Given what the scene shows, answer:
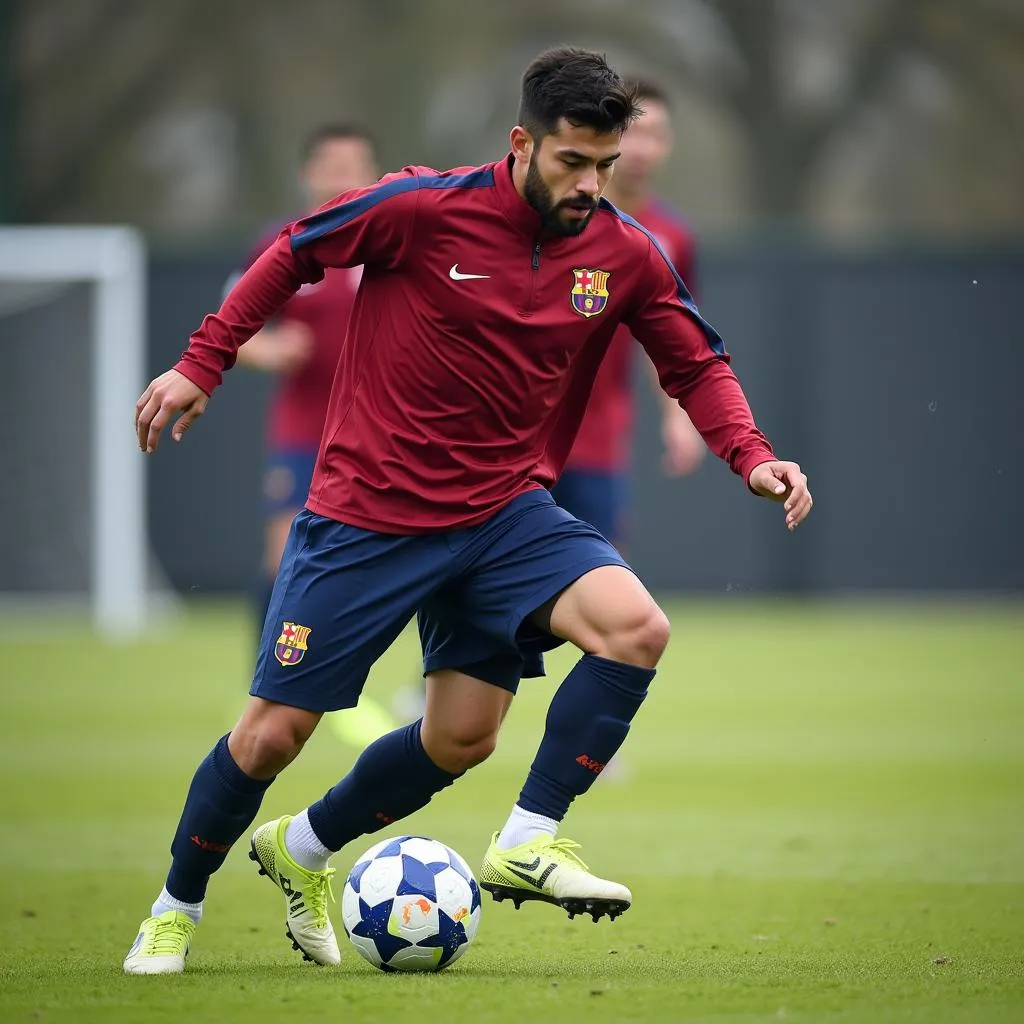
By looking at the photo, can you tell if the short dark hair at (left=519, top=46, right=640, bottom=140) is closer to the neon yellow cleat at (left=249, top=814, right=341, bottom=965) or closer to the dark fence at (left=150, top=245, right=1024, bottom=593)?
the neon yellow cleat at (left=249, top=814, right=341, bottom=965)

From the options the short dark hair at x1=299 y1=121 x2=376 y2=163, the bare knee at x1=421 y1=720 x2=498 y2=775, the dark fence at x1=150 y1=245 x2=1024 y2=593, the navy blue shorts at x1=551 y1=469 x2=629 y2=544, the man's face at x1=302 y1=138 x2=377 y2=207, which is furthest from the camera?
the dark fence at x1=150 y1=245 x2=1024 y2=593

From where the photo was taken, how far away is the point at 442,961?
4.85 metres

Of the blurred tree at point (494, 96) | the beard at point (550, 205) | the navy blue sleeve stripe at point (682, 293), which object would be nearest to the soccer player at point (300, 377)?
the navy blue sleeve stripe at point (682, 293)

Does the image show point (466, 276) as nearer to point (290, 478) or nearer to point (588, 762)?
point (588, 762)

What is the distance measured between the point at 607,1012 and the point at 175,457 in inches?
580

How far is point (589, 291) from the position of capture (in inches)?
196

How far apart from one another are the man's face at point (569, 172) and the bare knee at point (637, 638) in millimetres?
932

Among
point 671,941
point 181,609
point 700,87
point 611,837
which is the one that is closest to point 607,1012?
point 671,941

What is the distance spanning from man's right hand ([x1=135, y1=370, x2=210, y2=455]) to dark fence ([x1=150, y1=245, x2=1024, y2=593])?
13.6 meters

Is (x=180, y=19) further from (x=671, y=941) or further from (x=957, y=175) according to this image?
(x=671, y=941)

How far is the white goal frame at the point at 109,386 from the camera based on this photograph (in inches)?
626

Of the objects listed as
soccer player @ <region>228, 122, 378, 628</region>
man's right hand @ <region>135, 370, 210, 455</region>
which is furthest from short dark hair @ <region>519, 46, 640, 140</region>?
soccer player @ <region>228, 122, 378, 628</region>

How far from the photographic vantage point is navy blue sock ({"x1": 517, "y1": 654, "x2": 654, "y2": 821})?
481 cm

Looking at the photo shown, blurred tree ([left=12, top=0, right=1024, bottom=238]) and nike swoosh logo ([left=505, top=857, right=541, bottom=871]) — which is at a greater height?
blurred tree ([left=12, top=0, right=1024, bottom=238])
